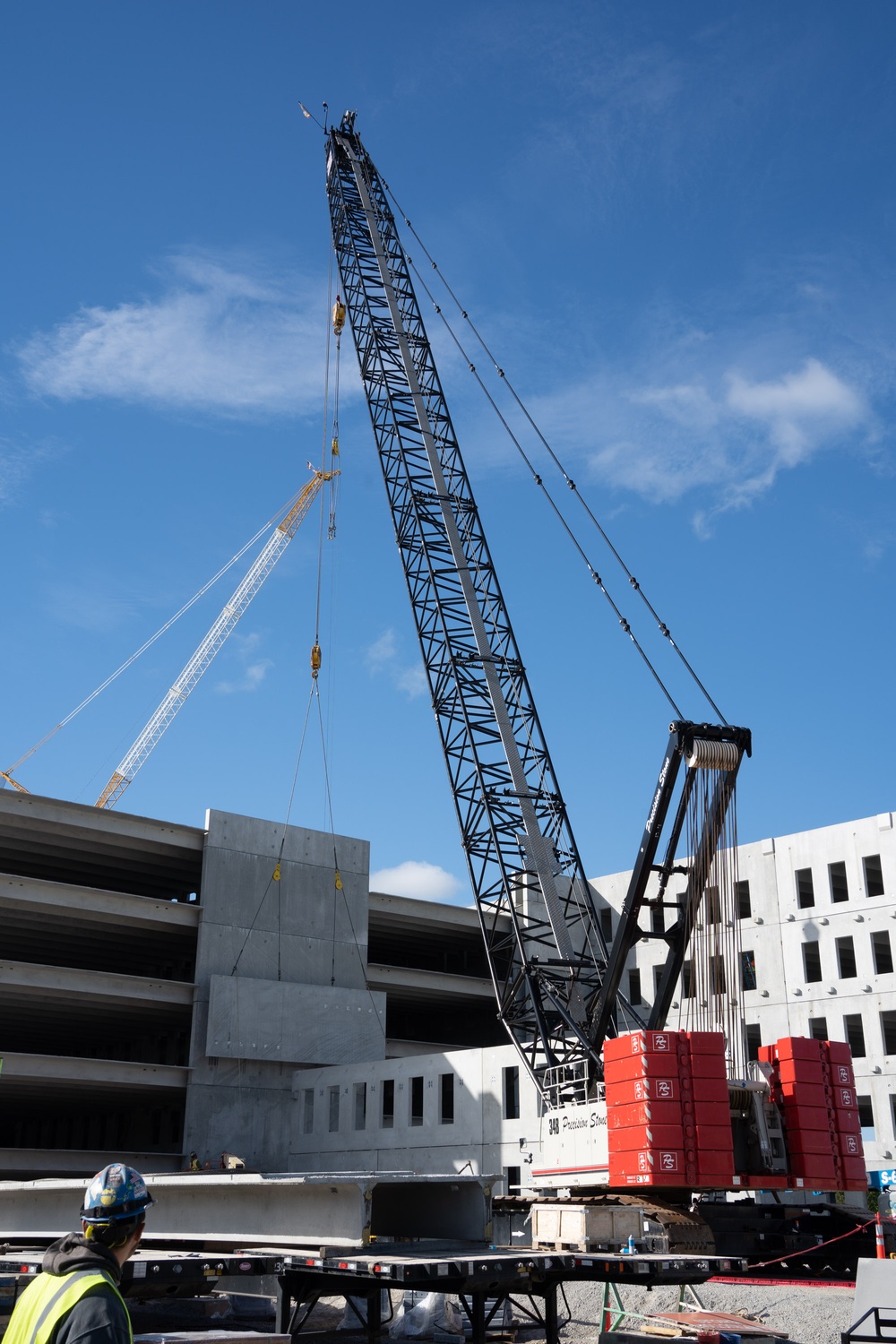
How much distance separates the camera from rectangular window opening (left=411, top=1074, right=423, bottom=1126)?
1976 inches

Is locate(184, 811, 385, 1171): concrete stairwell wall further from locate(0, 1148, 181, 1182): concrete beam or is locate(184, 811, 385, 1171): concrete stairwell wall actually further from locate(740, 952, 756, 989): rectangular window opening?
locate(740, 952, 756, 989): rectangular window opening

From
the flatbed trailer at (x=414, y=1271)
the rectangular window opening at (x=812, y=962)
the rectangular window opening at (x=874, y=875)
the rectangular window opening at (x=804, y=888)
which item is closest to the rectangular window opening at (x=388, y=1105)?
the rectangular window opening at (x=812, y=962)

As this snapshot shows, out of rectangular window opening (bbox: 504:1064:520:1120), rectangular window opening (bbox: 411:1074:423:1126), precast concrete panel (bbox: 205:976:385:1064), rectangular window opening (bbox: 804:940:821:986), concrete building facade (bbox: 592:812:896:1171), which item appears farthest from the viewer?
precast concrete panel (bbox: 205:976:385:1064)

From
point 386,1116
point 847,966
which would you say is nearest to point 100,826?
point 386,1116

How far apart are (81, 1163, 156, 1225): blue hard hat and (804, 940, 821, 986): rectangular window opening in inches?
1945

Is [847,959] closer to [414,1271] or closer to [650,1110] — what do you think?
[650,1110]

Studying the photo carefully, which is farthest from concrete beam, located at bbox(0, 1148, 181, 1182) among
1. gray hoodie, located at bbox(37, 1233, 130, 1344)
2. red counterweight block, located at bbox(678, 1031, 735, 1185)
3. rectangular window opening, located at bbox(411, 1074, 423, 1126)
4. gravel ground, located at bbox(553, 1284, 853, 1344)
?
gray hoodie, located at bbox(37, 1233, 130, 1344)

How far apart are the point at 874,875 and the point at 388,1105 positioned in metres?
23.5

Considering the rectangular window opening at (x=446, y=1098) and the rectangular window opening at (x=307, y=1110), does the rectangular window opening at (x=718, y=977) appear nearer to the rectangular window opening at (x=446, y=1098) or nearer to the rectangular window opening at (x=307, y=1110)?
the rectangular window opening at (x=446, y=1098)

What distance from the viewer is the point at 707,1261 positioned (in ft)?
47.3

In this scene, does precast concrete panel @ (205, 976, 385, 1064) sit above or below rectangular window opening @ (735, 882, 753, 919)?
below

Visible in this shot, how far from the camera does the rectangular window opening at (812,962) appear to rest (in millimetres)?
50719

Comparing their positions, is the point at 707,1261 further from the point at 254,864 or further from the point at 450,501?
the point at 254,864

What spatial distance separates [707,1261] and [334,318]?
140 feet
